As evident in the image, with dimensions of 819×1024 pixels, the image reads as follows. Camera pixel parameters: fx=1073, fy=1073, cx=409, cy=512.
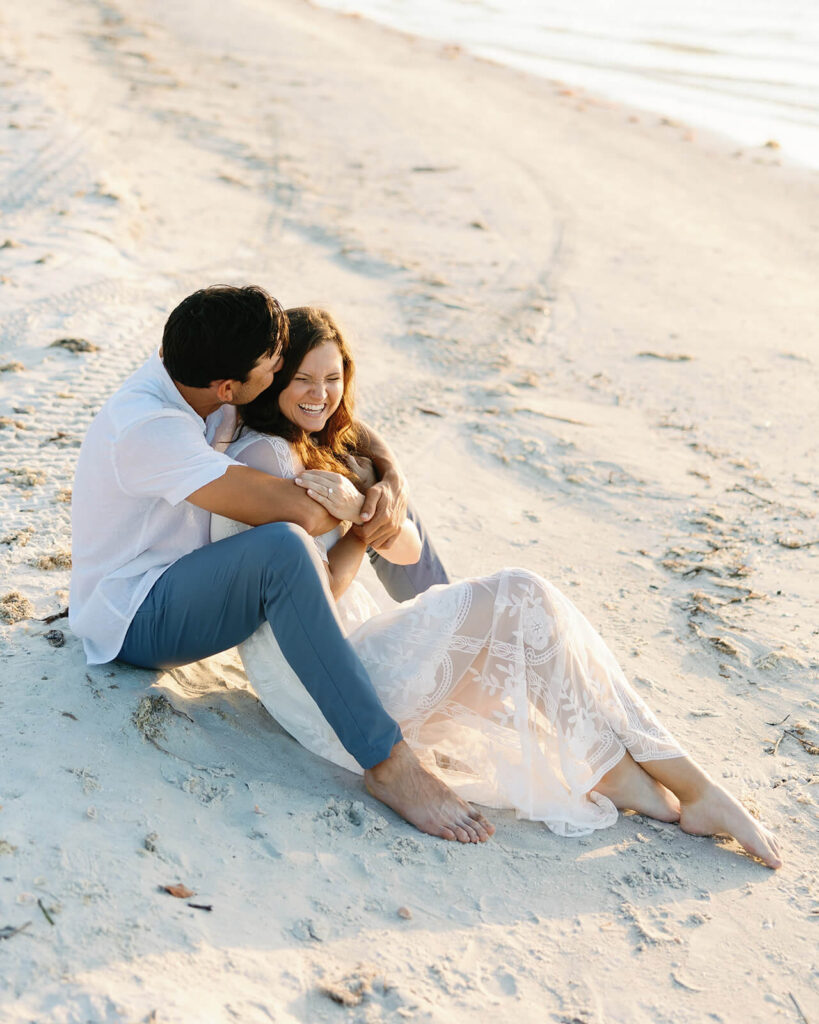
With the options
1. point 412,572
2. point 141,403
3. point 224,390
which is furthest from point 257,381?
point 412,572

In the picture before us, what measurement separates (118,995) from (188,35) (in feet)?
52.8

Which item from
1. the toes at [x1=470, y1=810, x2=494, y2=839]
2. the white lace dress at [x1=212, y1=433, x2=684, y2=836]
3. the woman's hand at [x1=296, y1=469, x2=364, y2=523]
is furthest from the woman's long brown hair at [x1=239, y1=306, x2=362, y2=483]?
the toes at [x1=470, y1=810, x2=494, y2=839]

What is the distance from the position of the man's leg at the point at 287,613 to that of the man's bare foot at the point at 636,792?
2.11ft

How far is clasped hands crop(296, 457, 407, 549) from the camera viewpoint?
3.03 meters

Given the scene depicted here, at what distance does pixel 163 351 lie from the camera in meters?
2.88

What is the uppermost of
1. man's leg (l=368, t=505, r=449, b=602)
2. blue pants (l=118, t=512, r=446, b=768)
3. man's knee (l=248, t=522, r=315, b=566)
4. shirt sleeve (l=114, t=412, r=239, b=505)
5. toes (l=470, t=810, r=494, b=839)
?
shirt sleeve (l=114, t=412, r=239, b=505)

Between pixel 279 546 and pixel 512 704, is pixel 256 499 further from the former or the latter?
pixel 512 704

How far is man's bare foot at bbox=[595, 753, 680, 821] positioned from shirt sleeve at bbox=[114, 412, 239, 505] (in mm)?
1372

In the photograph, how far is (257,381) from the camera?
2916 mm

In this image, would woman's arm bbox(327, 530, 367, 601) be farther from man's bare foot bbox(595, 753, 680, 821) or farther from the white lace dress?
man's bare foot bbox(595, 753, 680, 821)

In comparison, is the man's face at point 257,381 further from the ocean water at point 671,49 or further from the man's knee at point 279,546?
the ocean water at point 671,49

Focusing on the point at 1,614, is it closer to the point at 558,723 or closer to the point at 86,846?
the point at 86,846

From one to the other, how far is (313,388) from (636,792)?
1.49m

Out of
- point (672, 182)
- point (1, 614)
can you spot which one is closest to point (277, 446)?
point (1, 614)
